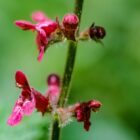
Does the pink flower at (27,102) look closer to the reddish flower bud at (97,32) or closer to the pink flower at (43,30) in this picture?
the pink flower at (43,30)

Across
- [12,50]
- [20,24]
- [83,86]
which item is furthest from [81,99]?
[20,24]

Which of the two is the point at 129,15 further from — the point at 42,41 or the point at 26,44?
the point at 42,41

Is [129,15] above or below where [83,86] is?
above

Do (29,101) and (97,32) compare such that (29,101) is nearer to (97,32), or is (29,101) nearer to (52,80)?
(52,80)

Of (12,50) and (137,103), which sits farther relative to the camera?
(12,50)

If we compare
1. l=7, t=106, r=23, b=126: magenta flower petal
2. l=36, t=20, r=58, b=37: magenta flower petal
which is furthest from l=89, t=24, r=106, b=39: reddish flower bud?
l=7, t=106, r=23, b=126: magenta flower petal

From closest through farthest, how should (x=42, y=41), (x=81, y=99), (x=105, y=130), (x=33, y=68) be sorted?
1. (x=42, y=41)
2. (x=105, y=130)
3. (x=81, y=99)
4. (x=33, y=68)

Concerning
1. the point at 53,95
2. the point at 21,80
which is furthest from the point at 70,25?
the point at 53,95
